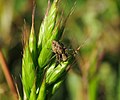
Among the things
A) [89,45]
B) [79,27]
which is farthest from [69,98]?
[79,27]

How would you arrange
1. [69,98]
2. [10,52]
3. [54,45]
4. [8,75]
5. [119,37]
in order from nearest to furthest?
1. [54,45]
2. [8,75]
3. [69,98]
4. [10,52]
5. [119,37]

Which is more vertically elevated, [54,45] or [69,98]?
[54,45]

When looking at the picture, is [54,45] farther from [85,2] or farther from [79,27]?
[85,2]

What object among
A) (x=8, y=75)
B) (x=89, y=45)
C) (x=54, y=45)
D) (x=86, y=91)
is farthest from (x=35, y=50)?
(x=89, y=45)

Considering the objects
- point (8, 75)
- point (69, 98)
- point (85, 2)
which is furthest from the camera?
point (85, 2)

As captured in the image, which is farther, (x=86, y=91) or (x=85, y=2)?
(x=85, y=2)

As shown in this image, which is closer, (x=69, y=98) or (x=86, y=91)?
(x=86, y=91)

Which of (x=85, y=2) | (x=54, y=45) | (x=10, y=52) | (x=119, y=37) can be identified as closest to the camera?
(x=54, y=45)

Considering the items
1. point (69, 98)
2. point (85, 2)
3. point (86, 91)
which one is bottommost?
point (69, 98)

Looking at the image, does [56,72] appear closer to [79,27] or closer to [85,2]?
[79,27]
